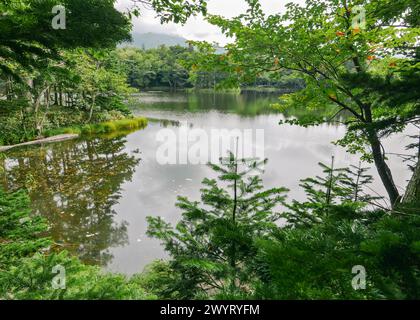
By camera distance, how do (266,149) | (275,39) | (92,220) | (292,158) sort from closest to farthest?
(275,39) < (92,220) < (292,158) < (266,149)

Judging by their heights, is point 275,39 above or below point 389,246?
above

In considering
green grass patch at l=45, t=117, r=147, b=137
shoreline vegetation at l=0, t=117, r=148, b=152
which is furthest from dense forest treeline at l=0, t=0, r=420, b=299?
green grass patch at l=45, t=117, r=147, b=137

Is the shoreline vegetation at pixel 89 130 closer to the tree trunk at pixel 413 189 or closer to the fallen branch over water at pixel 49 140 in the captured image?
the fallen branch over water at pixel 49 140

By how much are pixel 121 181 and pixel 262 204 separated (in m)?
9.65

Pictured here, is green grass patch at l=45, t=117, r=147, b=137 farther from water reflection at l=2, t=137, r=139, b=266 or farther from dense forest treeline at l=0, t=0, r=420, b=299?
dense forest treeline at l=0, t=0, r=420, b=299

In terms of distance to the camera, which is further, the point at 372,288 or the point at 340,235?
the point at 340,235

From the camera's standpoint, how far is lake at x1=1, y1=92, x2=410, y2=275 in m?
7.66

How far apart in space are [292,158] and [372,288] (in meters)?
14.9

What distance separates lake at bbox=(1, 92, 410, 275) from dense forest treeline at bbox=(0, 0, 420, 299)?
1206mm

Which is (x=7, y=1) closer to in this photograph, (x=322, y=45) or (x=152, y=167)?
(x=322, y=45)

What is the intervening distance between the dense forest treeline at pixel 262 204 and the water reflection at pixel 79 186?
109 centimetres

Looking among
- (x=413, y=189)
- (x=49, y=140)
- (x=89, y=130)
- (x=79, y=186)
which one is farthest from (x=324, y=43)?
(x=89, y=130)

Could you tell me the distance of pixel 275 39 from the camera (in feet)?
13.9
